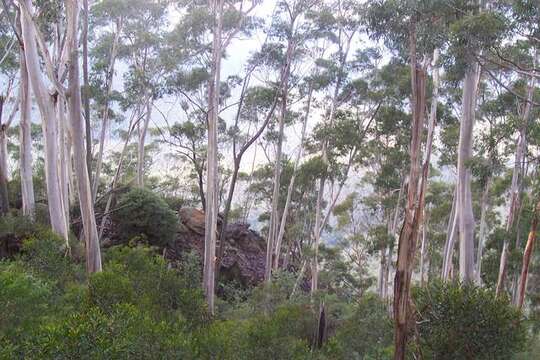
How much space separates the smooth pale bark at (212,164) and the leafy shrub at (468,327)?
23.9ft

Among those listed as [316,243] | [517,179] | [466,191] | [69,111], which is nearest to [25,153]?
[69,111]

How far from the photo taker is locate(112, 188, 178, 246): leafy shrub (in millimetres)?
17172

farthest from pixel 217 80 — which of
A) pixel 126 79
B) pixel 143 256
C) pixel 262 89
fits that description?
pixel 143 256

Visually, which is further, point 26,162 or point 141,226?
point 141,226

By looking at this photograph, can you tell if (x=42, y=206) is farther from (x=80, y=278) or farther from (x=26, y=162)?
(x=80, y=278)

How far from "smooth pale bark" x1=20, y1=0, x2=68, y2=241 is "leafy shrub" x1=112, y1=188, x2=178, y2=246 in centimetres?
600

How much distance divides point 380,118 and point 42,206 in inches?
399

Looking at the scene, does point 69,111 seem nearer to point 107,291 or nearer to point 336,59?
point 107,291

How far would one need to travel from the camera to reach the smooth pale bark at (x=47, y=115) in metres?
10.7

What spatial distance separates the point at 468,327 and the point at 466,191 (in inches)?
187

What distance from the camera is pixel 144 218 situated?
17.2 metres

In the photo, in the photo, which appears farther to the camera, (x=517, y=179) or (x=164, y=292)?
(x=517, y=179)

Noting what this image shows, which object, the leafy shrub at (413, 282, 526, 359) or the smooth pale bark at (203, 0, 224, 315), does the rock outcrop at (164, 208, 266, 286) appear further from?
the leafy shrub at (413, 282, 526, 359)

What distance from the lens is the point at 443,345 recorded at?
6.96 metres
